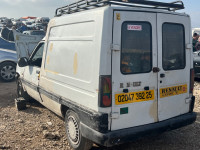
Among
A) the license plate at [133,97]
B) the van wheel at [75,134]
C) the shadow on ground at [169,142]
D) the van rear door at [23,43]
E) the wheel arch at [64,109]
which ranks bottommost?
the shadow on ground at [169,142]

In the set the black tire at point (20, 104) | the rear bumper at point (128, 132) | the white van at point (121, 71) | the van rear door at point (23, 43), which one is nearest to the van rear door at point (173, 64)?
the white van at point (121, 71)

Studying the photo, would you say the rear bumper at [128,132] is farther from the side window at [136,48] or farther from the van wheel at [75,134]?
the side window at [136,48]

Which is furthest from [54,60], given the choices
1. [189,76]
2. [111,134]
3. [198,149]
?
[198,149]

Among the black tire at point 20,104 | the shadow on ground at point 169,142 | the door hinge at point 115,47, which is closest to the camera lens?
the door hinge at point 115,47

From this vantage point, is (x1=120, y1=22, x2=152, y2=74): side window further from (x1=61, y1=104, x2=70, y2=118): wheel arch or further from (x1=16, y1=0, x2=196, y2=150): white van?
(x1=61, y1=104, x2=70, y2=118): wheel arch

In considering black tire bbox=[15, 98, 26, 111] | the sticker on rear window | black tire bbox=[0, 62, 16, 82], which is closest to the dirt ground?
black tire bbox=[15, 98, 26, 111]

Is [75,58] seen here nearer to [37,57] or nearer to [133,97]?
[133,97]

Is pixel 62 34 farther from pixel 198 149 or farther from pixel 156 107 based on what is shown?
pixel 198 149

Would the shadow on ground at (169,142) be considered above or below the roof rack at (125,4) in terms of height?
below

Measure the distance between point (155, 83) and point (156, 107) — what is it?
A: 0.35 m

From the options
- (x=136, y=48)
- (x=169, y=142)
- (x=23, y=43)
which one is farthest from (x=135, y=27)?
(x=23, y=43)

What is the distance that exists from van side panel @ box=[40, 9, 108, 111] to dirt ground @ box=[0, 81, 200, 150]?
0.84 m

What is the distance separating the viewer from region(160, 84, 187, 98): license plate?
3270mm

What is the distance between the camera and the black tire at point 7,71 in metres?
8.51
